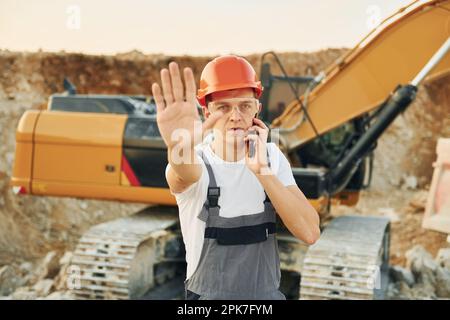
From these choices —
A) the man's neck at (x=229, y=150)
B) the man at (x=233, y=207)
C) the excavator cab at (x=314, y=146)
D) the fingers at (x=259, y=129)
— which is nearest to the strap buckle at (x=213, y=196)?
the man at (x=233, y=207)

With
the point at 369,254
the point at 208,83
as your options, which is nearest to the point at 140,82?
the point at 369,254

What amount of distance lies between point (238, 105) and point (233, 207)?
309 millimetres

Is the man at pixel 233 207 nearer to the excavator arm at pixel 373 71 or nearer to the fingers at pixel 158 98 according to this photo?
the fingers at pixel 158 98

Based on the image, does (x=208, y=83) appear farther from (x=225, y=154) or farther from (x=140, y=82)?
(x=140, y=82)

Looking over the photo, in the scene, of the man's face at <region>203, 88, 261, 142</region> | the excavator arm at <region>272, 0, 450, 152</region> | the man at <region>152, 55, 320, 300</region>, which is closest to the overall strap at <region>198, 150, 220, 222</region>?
the man at <region>152, 55, 320, 300</region>

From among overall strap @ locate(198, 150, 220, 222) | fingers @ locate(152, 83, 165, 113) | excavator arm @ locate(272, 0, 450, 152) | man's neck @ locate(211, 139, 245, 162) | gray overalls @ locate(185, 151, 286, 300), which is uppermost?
excavator arm @ locate(272, 0, 450, 152)

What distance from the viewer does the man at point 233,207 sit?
1778mm

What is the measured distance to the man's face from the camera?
5.90 feet

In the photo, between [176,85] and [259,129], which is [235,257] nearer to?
[259,129]

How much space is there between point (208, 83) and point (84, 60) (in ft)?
63.8

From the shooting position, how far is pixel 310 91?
19.9ft

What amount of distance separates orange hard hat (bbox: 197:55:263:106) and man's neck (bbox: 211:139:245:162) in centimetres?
14

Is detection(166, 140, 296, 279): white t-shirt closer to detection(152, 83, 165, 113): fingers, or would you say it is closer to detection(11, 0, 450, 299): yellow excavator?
detection(152, 83, 165, 113): fingers

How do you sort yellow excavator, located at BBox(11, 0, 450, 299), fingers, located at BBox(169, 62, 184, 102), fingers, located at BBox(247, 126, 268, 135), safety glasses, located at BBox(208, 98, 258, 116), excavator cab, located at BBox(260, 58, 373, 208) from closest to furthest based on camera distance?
fingers, located at BBox(169, 62, 184, 102)
fingers, located at BBox(247, 126, 268, 135)
safety glasses, located at BBox(208, 98, 258, 116)
yellow excavator, located at BBox(11, 0, 450, 299)
excavator cab, located at BBox(260, 58, 373, 208)
